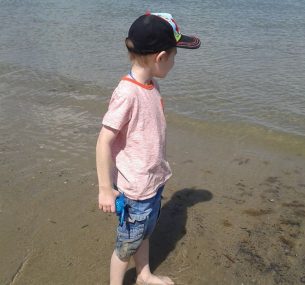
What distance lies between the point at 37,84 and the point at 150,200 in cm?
529

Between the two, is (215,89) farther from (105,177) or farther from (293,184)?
(105,177)

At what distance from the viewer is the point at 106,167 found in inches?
88.4

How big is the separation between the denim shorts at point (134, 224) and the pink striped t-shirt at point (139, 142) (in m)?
0.06

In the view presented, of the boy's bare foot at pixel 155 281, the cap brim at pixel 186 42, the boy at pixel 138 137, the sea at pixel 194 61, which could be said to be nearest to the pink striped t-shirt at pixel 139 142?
the boy at pixel 138 137

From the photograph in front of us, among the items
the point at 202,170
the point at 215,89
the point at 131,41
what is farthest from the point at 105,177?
the point at 215,89

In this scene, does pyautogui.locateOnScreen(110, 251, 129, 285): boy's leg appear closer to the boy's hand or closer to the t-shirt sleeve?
the boy's hand

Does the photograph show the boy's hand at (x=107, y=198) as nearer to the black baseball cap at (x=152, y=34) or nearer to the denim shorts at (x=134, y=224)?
the denim shorts at (x=134, y=224)

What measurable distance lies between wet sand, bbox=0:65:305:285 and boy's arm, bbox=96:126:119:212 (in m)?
0.80

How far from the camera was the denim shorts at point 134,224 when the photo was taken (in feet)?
7.91

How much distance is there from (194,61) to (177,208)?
4.99 metres

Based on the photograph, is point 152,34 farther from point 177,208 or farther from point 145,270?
point 177,208

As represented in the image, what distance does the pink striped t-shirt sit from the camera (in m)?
2.23

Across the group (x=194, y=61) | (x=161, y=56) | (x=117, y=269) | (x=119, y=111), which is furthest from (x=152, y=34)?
(x=194, y=61)

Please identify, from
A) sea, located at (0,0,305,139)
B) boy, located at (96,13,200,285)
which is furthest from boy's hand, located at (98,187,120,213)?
sea, located at (0,0,305,139)
